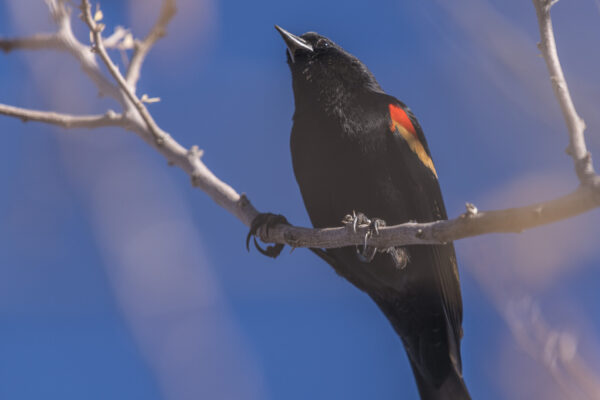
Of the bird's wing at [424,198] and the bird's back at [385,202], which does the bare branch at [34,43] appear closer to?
the bird's back at [385,202]

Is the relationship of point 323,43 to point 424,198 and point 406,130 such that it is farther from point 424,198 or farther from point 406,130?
point 424,198

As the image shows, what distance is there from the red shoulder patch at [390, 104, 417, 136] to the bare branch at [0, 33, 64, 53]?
5.49 feet

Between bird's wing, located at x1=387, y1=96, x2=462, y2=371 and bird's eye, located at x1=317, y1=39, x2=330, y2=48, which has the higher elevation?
bird's eye, located at x1=317, y1=39, x2=330, y2=48

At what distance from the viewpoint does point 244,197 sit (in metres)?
2.84

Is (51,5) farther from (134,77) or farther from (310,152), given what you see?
(310,152)

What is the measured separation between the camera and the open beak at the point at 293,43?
3604 mm

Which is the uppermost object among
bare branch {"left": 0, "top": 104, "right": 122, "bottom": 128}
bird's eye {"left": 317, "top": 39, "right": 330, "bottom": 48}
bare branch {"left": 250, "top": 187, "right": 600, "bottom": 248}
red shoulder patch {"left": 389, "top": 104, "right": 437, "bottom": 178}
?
bird's eye {"left": 317, "top": 39, "right": 330, "bottom": 48}

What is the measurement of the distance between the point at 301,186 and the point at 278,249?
55 cm

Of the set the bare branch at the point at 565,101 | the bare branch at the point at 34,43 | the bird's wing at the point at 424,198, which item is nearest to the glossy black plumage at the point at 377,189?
the bird's wing at the point at 424,198

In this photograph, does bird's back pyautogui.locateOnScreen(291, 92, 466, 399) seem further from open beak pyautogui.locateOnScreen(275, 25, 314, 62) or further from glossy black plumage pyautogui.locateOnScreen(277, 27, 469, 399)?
open beak pyautogui.locateOnScreen(275, 25, 314, 62)

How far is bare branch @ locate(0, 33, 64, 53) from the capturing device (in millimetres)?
2544

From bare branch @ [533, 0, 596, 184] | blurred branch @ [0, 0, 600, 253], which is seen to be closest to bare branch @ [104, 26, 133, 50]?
A: blurred branch @ [0, 0, 600, 253]

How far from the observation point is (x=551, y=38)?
172 centimetres

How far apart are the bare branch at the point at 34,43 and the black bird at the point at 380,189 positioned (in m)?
1.32
